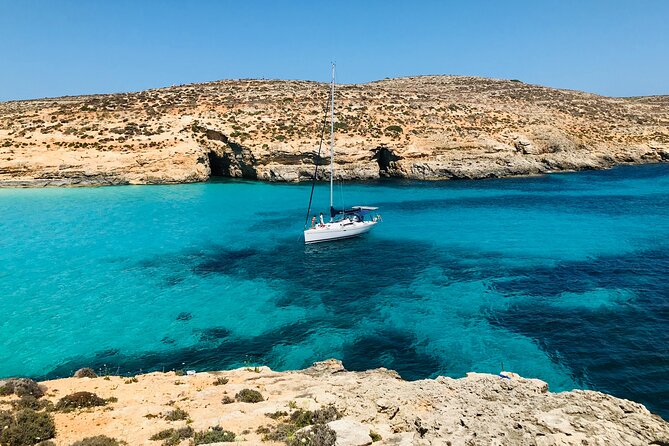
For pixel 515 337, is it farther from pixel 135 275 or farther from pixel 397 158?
pixel 397 158

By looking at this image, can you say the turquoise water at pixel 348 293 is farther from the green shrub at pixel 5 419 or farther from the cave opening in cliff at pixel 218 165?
the cave opening in cliff at pixel 218 165

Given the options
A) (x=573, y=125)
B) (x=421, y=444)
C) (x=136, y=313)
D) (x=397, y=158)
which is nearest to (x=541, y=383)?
(x=421, y=444)

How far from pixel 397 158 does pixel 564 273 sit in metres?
44.4

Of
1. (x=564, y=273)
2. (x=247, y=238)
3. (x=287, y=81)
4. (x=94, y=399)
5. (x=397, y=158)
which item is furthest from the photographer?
(x=287, y=81)

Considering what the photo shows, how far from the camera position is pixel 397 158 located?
2717 inches

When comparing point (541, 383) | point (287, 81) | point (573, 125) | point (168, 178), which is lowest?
point (541, 383)

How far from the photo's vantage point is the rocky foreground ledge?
9406 millimetres

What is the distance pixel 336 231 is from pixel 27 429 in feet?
89.3

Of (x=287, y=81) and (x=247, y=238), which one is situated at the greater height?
(x=287, y=81)

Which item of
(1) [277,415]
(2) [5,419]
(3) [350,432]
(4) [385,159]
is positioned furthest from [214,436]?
(4) [385,159]

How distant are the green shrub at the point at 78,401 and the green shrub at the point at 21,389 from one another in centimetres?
93

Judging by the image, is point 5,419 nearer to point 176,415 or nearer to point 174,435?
point 176,415

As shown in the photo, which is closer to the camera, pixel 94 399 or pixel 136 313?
pixel 94 399

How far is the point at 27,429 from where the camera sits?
32.3 ft
